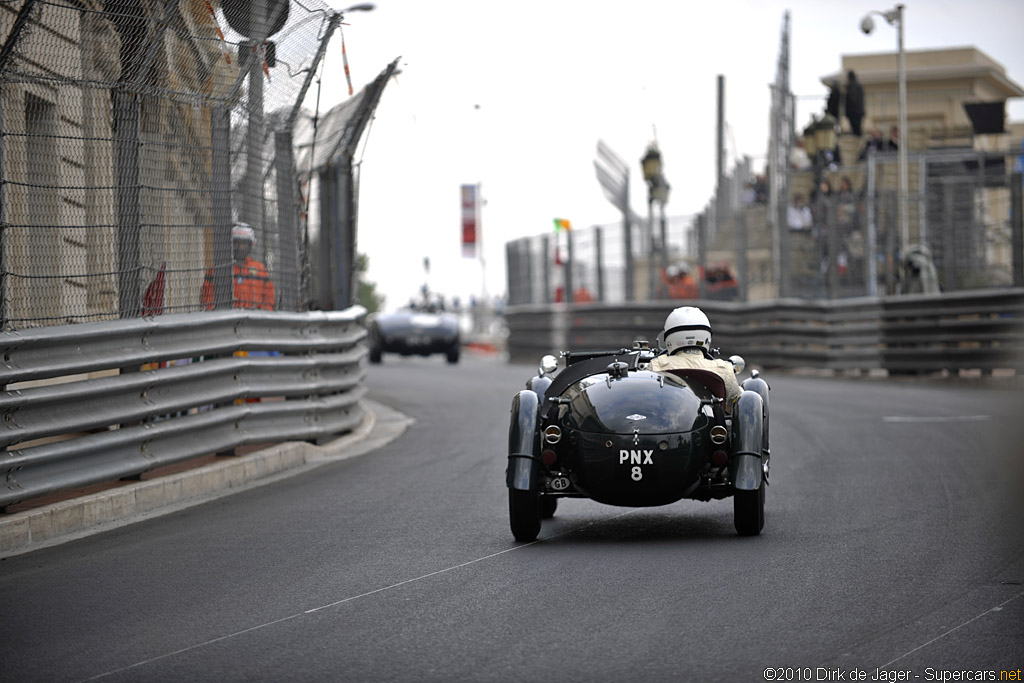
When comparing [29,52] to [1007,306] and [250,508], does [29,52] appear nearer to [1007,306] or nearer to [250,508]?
[250,508]

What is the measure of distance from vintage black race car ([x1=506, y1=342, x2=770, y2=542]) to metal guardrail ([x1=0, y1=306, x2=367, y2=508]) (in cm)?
264

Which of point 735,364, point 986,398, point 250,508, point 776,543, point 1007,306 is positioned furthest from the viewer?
point 1007,306

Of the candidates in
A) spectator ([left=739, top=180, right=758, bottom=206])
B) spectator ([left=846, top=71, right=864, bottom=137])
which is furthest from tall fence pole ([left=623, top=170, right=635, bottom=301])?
spectator ([left=846, top=71, right=864, bottom=137])

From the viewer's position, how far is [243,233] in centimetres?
1082

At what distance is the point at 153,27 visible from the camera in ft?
29.6

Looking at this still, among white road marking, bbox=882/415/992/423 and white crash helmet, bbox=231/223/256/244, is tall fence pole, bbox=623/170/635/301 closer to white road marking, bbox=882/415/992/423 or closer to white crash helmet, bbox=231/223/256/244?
white road marking, bbox=882/415/992/423

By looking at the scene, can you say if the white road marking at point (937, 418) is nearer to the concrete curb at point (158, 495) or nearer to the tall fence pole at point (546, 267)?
the concrete curb at point (158, 495)

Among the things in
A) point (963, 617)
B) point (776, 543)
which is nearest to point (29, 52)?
point (776, 543)

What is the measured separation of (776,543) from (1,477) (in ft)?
12.9

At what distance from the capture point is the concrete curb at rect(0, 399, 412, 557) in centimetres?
761

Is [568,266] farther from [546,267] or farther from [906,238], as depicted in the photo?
[906,238]

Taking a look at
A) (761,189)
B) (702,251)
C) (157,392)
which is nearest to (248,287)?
(157,392)

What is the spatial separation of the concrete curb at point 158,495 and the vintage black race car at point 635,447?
97.4 inches

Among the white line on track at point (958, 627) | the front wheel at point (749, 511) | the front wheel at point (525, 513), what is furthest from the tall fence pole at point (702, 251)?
the white line on track at point (958, 627)
